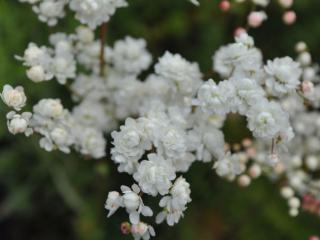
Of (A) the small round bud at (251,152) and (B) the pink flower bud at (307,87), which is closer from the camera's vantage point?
(B) the pink flower bud at (307,87)

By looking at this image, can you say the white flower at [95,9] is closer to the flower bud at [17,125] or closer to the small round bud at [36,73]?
the small round bud at [36,73]

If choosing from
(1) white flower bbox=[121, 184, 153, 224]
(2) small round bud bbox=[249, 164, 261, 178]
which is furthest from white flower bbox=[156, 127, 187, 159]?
(2) small round bud bbox=[249, 164, 261, 178]

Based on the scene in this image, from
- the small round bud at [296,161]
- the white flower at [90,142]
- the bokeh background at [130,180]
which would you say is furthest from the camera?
the bokeh background at [130,180]

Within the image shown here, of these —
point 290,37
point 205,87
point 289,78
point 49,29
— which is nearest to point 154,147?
Answer: point 205,87

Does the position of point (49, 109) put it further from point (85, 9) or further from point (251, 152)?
point (251, 152)

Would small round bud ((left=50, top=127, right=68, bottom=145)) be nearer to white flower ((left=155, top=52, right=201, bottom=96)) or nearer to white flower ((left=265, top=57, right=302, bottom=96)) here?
white flower ((left=155, top=52, right=201, bottom=96))

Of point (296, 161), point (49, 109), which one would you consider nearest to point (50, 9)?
point (49, 109)

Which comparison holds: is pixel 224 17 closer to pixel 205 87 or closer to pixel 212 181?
pixel 212 181

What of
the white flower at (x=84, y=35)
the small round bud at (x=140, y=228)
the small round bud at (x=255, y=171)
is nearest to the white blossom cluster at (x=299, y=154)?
the small round bud at (x=255, y=171)
